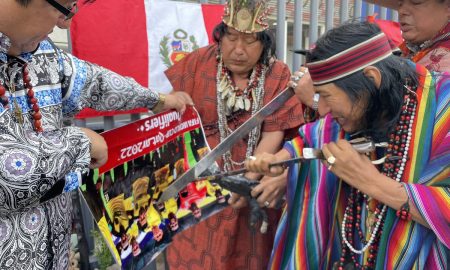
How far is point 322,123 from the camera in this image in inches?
61.5

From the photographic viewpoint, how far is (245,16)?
6.36 ft

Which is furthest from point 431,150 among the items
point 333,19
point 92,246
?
point 333,19

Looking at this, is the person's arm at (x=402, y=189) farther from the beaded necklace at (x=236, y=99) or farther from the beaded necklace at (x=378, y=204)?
the beaded necklace at (x=236, y=99)

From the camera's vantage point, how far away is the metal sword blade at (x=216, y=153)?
163 centimetres

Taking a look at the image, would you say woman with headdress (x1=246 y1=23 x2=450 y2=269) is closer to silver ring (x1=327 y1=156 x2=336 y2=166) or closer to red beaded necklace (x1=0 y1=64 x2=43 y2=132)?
silver ring (x1=327 y1=156 x2=336 y2=166)

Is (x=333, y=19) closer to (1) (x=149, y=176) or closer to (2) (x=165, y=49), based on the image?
(2) (x=165, y=49)

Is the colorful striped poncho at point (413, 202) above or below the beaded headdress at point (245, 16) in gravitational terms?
below

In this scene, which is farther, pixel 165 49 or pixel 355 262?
pixel 165 49

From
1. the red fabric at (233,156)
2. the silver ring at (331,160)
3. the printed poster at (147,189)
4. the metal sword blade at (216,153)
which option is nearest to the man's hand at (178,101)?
the printed poster at (147,189)

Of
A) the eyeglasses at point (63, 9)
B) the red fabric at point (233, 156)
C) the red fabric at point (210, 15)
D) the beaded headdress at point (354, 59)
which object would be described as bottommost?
the red fabric at point (233, 156)

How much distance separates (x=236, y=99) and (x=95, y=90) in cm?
79

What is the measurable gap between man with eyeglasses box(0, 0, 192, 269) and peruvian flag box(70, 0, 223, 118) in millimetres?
1072

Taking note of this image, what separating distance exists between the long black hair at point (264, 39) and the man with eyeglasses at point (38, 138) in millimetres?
836

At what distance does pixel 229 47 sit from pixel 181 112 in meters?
0.41
